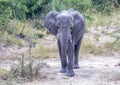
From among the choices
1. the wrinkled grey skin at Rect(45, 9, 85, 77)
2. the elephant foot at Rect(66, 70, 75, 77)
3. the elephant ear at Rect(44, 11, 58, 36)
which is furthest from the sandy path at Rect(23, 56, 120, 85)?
the elephant ear at Rect(44, 11, 58, 36)

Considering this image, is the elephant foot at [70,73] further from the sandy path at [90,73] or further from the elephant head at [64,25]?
the elephant head at [64,25]

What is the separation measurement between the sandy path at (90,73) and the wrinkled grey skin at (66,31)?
0.24 metres

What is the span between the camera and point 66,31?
28.1 feet

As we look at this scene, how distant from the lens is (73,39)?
29.6 ft

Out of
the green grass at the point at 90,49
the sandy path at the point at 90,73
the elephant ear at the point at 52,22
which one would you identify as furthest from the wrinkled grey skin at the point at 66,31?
the green grass at the point at 90,49

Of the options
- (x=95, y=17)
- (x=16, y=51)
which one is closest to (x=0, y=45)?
(x=16, y=51)

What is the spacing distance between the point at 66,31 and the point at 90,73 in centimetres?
101

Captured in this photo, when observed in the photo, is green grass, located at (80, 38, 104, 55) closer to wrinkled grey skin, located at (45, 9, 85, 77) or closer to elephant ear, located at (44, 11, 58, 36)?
wrinkled grey skin, located at (45, 9, 85, 77)

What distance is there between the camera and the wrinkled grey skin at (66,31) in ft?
28.1

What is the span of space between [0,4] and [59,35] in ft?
14.0

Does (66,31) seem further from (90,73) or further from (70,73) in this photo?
(90,73)

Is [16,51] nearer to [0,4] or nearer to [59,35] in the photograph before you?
[0,4]

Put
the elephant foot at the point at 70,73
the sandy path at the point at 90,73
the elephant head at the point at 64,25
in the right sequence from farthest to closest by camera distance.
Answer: the elephant foot at the point at 70,73
the elephant head at the point at 64,25
the sandy path at the point at 90,73

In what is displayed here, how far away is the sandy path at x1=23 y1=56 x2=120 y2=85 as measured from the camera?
835 centimetres
